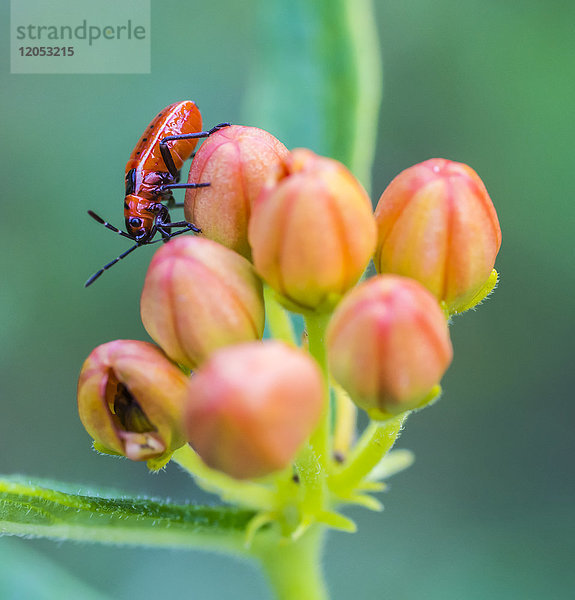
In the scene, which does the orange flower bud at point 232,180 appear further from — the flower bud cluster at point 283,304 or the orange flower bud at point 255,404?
the orange flower bud at point 255,404

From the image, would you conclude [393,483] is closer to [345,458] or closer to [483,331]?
[483,331]

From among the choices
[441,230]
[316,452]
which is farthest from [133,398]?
[441,230]

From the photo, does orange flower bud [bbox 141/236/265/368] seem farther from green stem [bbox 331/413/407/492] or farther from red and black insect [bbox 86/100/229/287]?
red and black insect [bbox 86/100/229/287]

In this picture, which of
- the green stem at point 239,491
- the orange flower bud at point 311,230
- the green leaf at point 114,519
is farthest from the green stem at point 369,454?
the orange flower bud at point 311,230

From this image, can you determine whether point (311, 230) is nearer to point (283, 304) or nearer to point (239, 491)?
point (283, 304)

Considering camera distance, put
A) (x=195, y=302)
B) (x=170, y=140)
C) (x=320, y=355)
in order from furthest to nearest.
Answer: (x=170, y=140) < (x=320, y=355) < (x=195, y=302)

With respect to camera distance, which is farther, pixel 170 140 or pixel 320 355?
pixel 170 140

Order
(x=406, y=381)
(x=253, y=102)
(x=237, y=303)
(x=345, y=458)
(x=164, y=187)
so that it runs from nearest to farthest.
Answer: (x=406, y=381)
(x=237, y=303)
(x=345, y=458)
(x=164, y=187)
(x=253, y=102)

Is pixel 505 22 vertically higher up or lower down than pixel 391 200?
higher up

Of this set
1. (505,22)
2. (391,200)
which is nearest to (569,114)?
(505,22)
